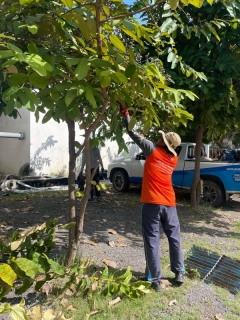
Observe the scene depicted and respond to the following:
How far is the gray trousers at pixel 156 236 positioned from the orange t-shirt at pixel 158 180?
8cm

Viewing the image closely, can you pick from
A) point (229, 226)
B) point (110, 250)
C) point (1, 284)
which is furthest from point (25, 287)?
point (229, 226)

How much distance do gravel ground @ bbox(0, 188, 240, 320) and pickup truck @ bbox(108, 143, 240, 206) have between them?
0.51m

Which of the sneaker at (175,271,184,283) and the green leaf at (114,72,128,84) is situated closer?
the green leaf at (114,72,128,84)

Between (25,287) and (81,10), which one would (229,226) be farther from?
(81,10)

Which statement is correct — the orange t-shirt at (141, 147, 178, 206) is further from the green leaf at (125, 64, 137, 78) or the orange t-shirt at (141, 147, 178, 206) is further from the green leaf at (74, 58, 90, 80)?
the green leaf at (74, 58, 90, 80)

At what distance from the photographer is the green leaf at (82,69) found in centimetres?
236

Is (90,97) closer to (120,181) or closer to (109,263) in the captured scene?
(109,263)

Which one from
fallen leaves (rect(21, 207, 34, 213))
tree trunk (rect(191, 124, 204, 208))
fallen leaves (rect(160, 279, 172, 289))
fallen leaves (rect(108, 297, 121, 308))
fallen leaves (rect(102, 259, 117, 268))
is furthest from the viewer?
tree trunk (rect(191, 124, 204, 208))

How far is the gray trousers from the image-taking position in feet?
12.9

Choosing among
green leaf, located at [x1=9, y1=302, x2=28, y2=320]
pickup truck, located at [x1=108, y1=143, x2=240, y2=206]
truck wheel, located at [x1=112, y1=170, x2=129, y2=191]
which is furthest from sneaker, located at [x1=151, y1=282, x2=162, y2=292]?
truck wheel, located at [x1=112, y1=170, x2=129, y2=191]

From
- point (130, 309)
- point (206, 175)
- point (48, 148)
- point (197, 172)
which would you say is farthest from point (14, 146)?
point (130, 309)

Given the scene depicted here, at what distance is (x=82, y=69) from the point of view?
2.40 m

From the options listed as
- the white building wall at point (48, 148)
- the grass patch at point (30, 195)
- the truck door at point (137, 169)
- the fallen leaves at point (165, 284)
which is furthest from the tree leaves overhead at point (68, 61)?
the white building wall at point (48, 148)

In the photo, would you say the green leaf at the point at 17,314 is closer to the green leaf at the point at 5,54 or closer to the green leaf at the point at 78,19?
the green leaf at the point at 5,54
